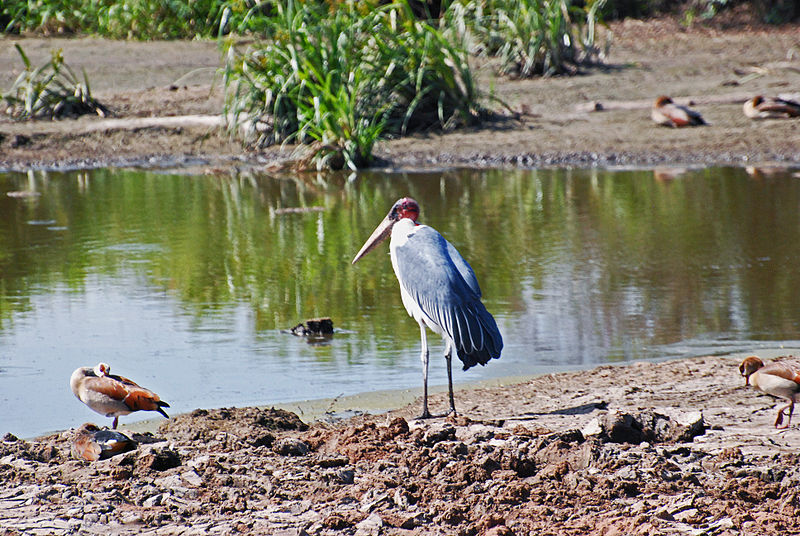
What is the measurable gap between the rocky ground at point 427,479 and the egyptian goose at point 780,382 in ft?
0.38

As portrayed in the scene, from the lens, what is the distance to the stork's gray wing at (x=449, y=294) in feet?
16.6

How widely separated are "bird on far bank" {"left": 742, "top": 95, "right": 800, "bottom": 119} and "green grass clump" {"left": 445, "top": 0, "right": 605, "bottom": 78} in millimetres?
3260

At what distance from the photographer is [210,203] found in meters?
11.7

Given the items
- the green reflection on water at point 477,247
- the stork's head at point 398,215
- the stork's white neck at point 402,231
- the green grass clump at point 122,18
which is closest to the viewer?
the stork's white neck at point 402,231

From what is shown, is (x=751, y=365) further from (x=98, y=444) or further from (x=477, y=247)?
(x=477, y=247)

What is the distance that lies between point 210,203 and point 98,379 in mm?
6860

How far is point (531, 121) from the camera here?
50.6 feet

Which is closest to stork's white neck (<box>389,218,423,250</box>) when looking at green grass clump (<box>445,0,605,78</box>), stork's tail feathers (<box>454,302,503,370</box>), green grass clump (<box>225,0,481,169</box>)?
stork's tail feathers (<box>454,302,503,370</box>)

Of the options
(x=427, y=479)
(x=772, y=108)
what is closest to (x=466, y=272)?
(x=427, y=479)

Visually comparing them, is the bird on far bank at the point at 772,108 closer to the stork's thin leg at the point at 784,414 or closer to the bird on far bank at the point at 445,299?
the bird on far bank at the point at 445,299

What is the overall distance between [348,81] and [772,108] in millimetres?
5531

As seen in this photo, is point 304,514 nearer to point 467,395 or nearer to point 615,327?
point 467,395

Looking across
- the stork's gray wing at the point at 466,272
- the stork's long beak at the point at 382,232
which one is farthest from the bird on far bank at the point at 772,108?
the stork's gray wing at the point at 466,272

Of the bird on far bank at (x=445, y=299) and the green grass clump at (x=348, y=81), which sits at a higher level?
the green grass clump at (x=348, y=81)
